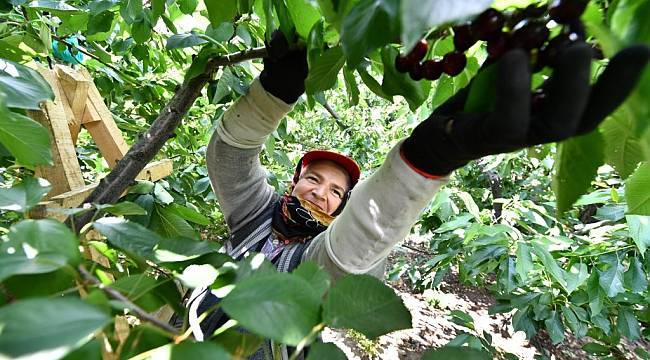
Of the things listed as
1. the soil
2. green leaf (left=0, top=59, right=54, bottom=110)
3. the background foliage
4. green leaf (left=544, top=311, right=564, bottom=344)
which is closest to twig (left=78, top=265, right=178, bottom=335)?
the background foliage

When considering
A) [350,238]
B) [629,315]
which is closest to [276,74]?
[350,238]

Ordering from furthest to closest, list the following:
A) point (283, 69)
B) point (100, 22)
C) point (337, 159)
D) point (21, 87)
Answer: point (337, 159)
point (100, 22)
point (283, 69)
point (21, 87)

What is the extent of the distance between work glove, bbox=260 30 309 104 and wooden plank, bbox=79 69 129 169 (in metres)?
0.42

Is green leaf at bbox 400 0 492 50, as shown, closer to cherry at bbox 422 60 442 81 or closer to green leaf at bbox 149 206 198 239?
cherry at bbox 422 60 442 81

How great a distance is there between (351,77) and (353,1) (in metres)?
0.31

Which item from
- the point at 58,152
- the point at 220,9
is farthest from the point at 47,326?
the point at 58,152

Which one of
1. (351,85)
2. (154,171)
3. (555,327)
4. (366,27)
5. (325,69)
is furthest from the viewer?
(555,327)

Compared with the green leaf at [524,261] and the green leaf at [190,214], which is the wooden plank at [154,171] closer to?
the green leaf at [190,214]

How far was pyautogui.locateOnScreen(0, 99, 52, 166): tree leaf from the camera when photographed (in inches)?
16.5

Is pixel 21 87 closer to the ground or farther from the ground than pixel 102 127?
farther from the ground

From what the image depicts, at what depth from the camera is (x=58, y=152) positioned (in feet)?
2.67

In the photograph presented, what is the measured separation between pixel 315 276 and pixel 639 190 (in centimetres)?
45

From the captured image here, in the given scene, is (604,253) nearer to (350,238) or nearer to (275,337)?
(350,238)

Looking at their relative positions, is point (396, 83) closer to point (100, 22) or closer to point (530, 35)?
point (530, 35)
